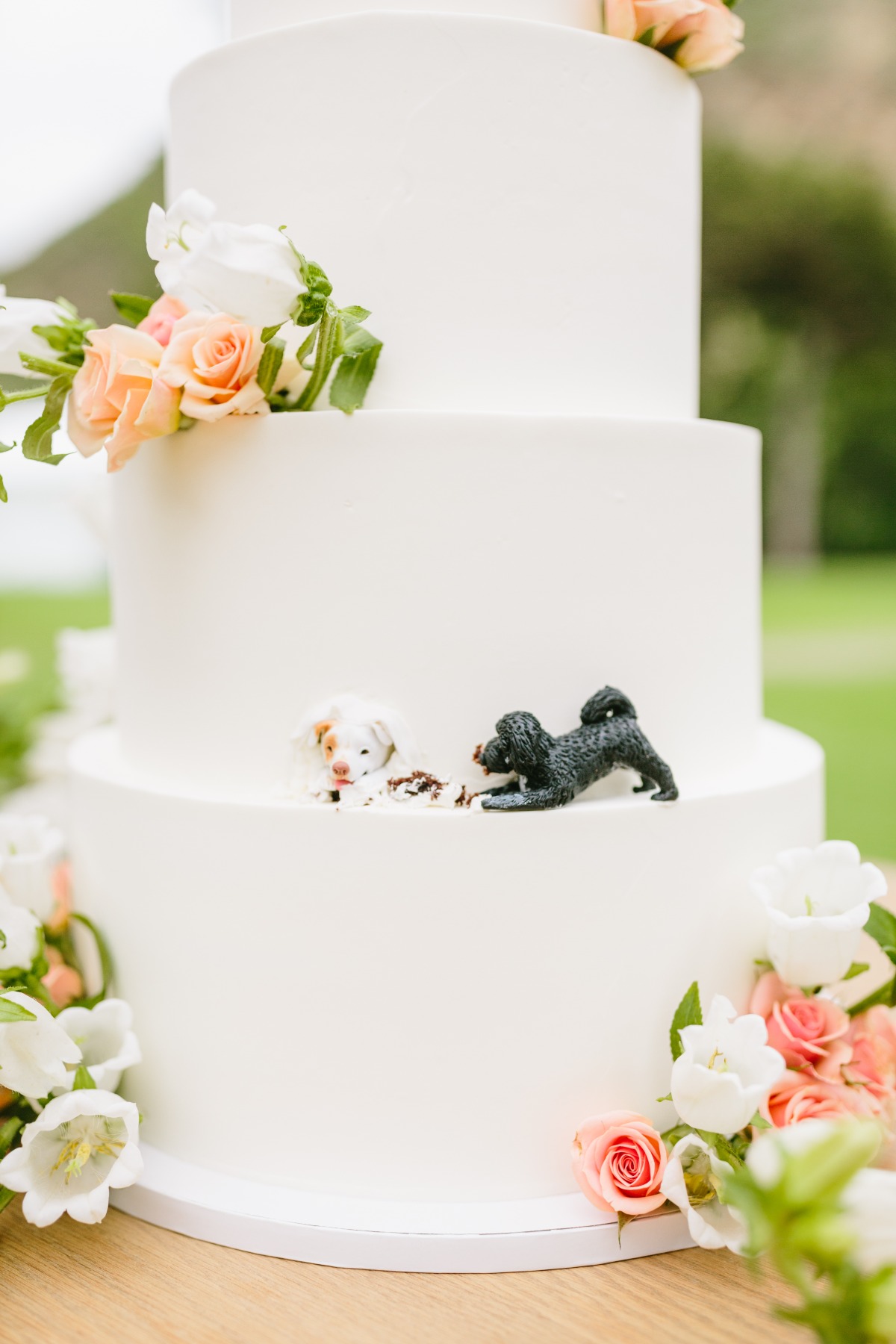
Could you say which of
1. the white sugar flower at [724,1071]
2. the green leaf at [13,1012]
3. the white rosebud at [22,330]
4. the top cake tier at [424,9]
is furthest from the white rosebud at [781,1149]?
the top cake tier at [424,9]

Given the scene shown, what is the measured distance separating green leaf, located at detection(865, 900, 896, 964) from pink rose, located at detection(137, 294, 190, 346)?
114cm

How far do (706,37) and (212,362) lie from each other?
32.2 inches

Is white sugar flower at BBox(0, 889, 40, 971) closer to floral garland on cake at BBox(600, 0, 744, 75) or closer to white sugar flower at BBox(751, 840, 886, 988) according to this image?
white sugar flower at BBox(751, 840, 886, 988)

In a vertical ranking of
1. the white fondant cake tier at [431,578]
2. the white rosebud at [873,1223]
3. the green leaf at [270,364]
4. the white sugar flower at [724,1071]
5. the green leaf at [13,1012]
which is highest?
the green leaf at [270,364]

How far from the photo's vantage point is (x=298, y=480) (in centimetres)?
141

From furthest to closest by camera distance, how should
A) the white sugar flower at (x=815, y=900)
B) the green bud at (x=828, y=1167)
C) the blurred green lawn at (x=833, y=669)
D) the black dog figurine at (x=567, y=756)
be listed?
1. the blurred green lawn at (x=833, y=669)
2. the white sugar flower at (x=815, y=900)
3. the black dog figurine at (x=567, y=756)
4. the green bud at (x=828, y=1167)

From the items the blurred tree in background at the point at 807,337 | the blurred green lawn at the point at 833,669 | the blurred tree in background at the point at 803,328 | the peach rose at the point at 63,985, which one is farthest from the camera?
the blurred tree in background at the point at 807,337

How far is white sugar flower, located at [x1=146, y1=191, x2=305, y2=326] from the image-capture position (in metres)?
1.26

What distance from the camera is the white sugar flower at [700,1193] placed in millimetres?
1312

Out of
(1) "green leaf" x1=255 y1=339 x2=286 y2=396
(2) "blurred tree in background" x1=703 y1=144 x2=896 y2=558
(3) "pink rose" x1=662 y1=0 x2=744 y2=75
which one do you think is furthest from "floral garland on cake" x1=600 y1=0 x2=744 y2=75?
(2) "blurred tree in background" x1=703 y1=144 x2=896 y2=558

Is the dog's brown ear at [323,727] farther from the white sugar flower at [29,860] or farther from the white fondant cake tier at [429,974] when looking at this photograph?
the white sugar flower at [29,860]

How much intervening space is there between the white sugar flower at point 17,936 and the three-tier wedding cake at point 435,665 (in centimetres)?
12

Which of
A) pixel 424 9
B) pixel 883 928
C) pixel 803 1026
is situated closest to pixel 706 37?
pixel 424 9

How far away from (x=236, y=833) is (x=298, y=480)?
1.39 feet
